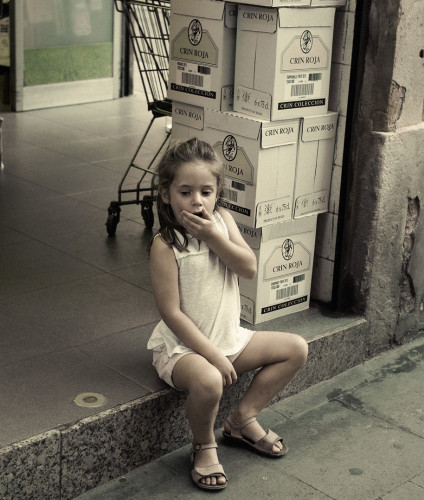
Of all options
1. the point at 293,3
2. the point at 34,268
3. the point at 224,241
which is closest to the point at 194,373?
the point at 224,241

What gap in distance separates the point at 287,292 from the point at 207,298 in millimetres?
821

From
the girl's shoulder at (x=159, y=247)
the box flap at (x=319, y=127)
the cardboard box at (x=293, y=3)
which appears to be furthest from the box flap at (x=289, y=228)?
the cardboard box at (x=293, y=3)

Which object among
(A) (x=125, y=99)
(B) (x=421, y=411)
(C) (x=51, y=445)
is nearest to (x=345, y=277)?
(B) (x=421, y=411)

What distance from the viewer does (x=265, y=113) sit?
335 cm

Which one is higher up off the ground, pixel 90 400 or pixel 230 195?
pixel 230 195

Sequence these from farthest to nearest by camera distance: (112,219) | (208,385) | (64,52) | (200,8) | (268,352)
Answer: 1. (64,52)
2. (112,219)
3. (200,8)
4. (268,352)
5. (208,385)

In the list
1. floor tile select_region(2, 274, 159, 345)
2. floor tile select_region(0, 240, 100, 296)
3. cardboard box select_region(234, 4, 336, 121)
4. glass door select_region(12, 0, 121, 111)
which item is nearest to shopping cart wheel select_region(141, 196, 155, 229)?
floor tile select_region(0, 240, 100, 296)

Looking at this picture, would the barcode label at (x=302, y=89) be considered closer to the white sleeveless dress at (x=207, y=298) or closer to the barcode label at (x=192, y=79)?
the barcode label at (x=192, y=79)

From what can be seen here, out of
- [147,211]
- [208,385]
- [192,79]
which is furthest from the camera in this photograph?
[147,211]

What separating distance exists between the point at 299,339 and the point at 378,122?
1.05 meters

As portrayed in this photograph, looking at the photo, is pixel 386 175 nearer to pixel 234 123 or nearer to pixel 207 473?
pixel 234 123

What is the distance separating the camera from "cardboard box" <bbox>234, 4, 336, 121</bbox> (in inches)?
129

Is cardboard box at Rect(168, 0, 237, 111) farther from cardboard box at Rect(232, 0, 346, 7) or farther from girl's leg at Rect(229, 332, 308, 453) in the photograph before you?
girl's leg at Rect(229, 332, 308, 453)

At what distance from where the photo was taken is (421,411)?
3.51m
